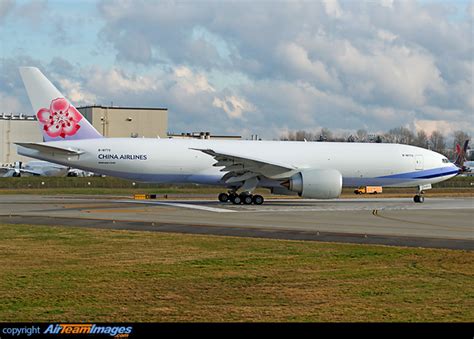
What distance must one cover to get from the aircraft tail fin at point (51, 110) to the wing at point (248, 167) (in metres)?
7.40

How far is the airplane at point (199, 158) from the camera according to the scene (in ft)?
124

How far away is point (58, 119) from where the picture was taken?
130ft

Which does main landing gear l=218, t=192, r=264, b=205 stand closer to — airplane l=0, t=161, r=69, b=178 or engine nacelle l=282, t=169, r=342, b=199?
engine nacelle l=282, t=169, r=342, b=199

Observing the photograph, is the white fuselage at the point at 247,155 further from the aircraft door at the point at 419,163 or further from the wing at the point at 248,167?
the wing at the point at 248,167

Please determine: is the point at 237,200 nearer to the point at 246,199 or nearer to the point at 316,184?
the point at 246,199

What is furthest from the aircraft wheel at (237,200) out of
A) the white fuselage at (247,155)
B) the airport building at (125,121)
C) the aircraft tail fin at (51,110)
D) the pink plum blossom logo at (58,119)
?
the airport building at (125,121)

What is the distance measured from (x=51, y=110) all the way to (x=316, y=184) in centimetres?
1574

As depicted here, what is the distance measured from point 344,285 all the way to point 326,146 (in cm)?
2964

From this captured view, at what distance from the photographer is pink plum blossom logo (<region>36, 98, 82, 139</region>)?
3944cm

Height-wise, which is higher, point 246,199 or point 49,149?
point 49,149
